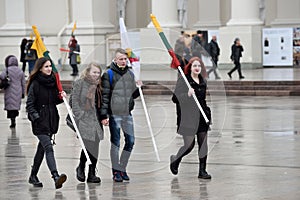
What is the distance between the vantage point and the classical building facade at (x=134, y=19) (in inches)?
1485

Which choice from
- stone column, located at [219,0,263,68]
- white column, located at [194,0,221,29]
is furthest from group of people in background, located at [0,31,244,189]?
white column, located at [194,0,221,29]

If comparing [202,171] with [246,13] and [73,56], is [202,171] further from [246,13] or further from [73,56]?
→ [246,13]

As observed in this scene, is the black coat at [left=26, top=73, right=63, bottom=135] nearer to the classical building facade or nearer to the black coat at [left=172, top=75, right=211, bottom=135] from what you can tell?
the black coat at [left=172, top=75, right=211, bottom=135]

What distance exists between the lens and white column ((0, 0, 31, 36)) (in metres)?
43.4

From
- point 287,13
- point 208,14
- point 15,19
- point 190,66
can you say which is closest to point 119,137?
point 190,66

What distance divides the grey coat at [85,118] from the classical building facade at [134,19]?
25601mm

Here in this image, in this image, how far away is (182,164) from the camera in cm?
1388

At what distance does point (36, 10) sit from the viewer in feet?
145

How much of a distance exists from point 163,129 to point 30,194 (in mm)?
5680

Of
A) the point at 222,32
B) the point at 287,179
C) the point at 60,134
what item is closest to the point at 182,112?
the point at 287,179

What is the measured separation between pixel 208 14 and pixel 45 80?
103 feet

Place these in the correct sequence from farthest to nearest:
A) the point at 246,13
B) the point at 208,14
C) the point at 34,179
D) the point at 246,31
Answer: the point at 208,14, the point at 246,13, the point at 246,31, the point at 34,179

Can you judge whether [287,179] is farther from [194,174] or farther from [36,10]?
[36,10]

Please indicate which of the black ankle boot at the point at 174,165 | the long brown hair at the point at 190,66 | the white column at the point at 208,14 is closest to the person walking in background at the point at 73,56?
the white column at the point at 208,14
